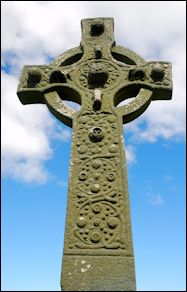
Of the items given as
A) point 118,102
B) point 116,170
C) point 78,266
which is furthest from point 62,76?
point 78,266

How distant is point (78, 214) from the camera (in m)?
4.20

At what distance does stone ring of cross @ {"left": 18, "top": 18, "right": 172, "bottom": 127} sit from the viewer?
518 cm

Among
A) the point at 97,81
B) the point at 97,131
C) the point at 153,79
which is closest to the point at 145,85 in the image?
the point at 153,79

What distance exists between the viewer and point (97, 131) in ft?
15.9

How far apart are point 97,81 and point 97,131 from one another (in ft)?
3.09

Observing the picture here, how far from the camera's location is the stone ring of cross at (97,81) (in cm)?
518

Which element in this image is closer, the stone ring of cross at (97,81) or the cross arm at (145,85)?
the stone ring of cross at (97,81)

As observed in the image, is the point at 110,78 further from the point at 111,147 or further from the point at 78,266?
the point at 78,266

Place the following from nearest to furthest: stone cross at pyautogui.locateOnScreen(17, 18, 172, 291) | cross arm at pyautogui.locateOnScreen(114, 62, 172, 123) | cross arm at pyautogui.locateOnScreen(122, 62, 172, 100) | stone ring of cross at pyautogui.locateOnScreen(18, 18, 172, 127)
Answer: stone cross at pyautogui.locateOnScreen(17, 18, 172, 291)
stone ring of cross at pyautogui.locateOnScreen(18, 18, 172, 127)
cross arm at pyautogui.locateOnScreen(114, 62, 172, 123)
cross arm at pyautogui.locateOnScreen(122, 62, 172, 100)

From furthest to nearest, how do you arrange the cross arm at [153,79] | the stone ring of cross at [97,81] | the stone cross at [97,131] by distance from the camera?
the cross arm at [153,79], the stone ring of cross at [97,81], the stone cross at [97,131]

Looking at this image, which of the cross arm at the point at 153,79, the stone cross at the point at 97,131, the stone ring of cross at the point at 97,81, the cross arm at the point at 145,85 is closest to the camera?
the stone cross at the point at 97,131

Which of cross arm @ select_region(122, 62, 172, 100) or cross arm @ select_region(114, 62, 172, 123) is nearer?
cross arm @ select_region(114, 62, 172, 123)

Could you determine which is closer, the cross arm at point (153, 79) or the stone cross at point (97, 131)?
the stone cross at point (97, 131)

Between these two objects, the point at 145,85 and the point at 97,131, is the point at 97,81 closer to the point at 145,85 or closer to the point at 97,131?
the point at 145,85
